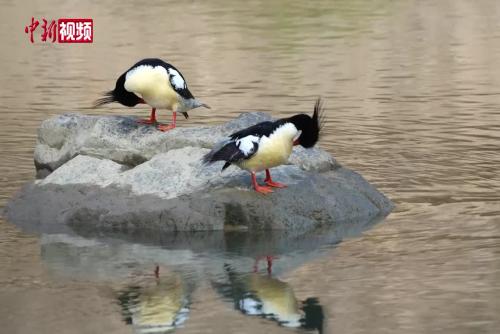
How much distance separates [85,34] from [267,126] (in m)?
24.6

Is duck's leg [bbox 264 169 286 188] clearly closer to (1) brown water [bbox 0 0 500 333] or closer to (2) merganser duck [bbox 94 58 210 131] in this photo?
(1) brown water [bbox 0 0 500 333]

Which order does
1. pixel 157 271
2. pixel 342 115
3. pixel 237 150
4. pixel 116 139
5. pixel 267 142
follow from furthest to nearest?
pixel 342 115, pixel 116 139, pixel 237 150, pixel 267 142, pixel 157 271

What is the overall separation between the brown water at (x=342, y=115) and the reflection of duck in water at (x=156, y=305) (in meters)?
0.13

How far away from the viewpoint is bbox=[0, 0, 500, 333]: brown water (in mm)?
12664

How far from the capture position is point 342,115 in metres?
24.7

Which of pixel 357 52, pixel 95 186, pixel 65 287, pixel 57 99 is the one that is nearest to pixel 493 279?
pixel 65 287

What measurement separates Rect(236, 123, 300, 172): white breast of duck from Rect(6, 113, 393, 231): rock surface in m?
0.55

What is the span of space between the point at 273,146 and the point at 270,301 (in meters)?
2.97

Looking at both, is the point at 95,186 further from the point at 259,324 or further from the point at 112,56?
the point at 112,56

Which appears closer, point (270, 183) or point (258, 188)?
point (258, 188)

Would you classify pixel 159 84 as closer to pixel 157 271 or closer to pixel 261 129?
pixel 261 129

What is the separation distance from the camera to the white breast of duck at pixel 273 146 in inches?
608

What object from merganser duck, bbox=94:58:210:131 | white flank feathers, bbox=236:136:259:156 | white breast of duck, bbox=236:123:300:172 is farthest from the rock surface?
white flank feathers, bbox=236:136:259:156

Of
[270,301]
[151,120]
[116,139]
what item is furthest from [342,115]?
[270,301]
